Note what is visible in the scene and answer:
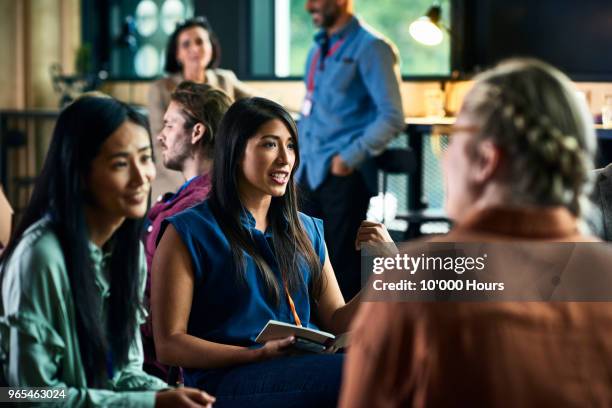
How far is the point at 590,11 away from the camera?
624 cm

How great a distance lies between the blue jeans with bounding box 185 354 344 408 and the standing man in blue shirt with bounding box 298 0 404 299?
243 centimetres

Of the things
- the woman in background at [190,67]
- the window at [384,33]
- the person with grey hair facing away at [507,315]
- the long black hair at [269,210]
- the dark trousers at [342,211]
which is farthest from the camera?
the window at [384,33]

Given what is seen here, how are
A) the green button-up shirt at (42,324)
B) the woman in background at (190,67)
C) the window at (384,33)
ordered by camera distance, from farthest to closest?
the window at (384,33)
the woman in background at (190,67)
the green button-up shirt at (42,324)

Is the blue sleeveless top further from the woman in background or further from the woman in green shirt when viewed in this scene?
the woman in background

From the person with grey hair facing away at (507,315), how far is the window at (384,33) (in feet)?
19.8

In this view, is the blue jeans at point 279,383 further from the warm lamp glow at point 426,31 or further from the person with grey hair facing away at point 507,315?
the warm lamp glow at point 426,31

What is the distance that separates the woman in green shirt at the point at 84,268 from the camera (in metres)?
1.63

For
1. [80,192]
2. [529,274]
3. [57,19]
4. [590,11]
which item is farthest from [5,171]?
[529,274]

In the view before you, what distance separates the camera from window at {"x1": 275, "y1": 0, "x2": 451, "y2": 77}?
7.19 metres

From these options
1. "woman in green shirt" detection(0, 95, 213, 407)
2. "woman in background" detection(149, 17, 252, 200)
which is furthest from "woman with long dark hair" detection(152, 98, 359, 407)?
"woman in background" detection(149, 17, 252, 200)

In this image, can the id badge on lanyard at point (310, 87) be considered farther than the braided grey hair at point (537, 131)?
Yes

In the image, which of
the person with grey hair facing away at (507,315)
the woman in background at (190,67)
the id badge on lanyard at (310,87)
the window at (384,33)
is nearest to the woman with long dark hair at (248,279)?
the person with grey hair facing away at (507,315)

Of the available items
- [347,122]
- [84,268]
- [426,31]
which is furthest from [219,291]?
[426,31]

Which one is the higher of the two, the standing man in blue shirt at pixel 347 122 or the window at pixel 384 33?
the window at pixel 384 33
